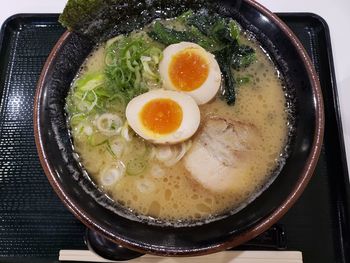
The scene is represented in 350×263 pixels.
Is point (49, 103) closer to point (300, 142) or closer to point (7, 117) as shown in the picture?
point (7, 117)

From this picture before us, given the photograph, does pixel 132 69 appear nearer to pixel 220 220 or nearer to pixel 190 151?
pixel 190 151

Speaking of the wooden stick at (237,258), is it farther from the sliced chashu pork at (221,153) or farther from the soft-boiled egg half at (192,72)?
the soft-boiled egg half at (192,72)

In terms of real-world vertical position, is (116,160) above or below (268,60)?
below

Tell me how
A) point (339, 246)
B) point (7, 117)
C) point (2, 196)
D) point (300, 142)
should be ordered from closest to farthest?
point (300, 142)
point (339, 246)
point (2, 196)
point (7, 117)

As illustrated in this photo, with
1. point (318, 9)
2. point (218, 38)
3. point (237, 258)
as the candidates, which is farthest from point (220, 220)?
point (318, 9)

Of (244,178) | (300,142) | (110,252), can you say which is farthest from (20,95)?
(300,142)

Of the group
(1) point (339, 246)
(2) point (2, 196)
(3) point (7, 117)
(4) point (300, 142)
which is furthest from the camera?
(3) point (7, 117)
